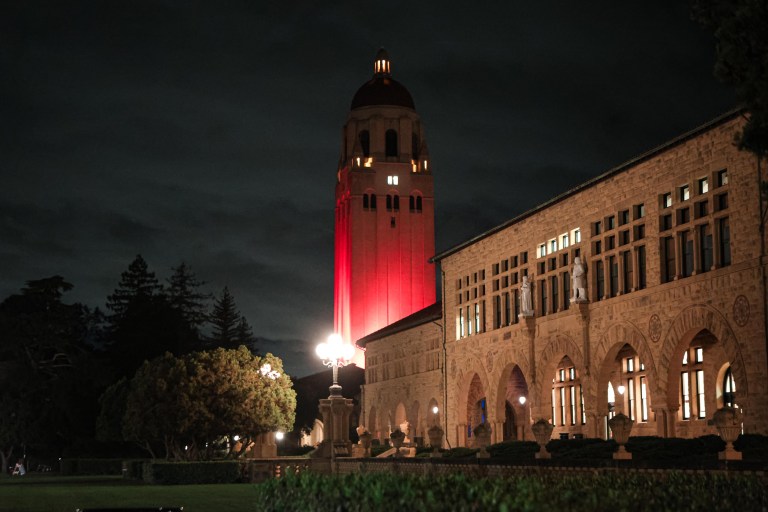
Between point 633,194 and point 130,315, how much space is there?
55.8 metres

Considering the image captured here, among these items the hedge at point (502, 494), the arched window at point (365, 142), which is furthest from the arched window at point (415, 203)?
the hedge at point (502, 494)

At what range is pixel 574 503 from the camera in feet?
35.0

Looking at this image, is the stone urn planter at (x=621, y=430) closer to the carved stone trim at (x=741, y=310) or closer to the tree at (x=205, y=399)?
the carved stone trim at (x=741, y=310)

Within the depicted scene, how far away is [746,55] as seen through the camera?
1552 cm

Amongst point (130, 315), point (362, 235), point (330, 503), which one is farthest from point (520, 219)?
point (362, 235)

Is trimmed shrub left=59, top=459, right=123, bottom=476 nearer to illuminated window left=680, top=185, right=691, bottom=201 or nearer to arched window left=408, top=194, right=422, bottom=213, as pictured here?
illuminated window left=680, top=185, right=691, bottom=201

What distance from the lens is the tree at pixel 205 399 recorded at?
53.0m

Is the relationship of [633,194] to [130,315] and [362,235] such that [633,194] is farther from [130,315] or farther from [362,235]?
[362,235]

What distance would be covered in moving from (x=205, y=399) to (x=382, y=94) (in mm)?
67149

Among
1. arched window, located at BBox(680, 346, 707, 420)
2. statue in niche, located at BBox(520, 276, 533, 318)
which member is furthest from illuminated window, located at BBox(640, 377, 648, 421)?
statue in niche, located at BBox(520, 276, 533, 318)

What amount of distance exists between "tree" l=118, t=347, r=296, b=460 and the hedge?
125 ft

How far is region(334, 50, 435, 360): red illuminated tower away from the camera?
11094 cm

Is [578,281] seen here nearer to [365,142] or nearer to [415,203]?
[415,203]

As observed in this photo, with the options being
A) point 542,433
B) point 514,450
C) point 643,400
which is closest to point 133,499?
point 542,433
